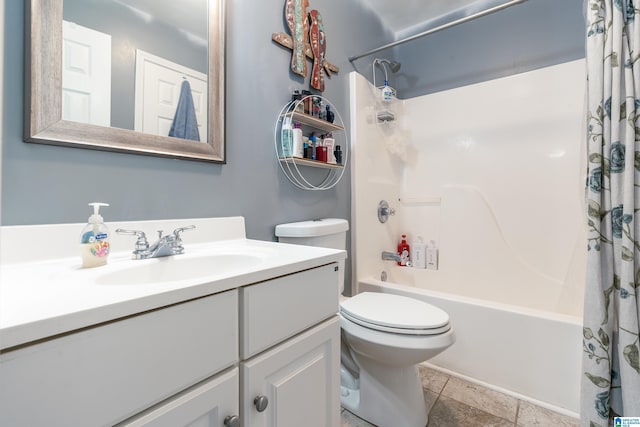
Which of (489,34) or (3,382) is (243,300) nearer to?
(3,382)

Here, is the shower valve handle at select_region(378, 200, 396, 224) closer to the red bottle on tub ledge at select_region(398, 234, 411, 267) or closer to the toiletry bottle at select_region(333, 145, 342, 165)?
the red bottle on tub ledge at select_region(398, 234, 411, 267)

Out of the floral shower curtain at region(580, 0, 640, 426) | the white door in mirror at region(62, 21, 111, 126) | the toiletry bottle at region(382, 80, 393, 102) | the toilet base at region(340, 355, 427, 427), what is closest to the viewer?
the white door in mirror at region(62, 21, 111, 126)

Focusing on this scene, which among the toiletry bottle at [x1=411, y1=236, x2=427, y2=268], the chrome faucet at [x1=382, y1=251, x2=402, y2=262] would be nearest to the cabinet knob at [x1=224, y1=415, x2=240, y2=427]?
the chrome faucet at [x1=382, y1=251, x2=402, y2=262]

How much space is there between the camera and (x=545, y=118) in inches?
68.6

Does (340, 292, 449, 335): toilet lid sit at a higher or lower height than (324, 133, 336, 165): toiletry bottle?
lower

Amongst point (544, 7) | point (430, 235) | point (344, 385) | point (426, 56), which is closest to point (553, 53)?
point (544, 7)

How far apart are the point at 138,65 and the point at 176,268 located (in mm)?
644

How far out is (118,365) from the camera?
0.43 meters

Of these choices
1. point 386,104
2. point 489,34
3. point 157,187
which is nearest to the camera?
point 157,187

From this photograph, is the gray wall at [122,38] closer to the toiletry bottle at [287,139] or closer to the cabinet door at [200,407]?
the toiletry bottle at [287,139]

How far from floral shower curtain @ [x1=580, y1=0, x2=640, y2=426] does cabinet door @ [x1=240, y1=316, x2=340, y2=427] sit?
0.96m

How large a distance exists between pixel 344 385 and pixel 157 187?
1184 millimetres

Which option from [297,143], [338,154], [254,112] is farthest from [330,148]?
[254,112]

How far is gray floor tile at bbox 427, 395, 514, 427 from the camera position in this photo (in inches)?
46.8
